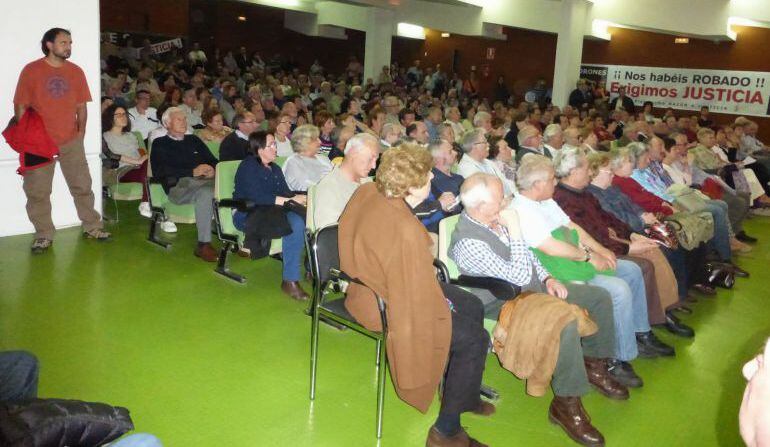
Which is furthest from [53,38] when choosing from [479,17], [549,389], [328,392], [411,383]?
[479,17]

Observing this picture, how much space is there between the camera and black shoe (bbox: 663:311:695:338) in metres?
4.04

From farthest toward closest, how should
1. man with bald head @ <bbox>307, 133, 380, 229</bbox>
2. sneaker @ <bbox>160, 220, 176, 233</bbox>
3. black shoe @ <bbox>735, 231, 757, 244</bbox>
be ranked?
black shoe @ <bbox>735, 231, 757, 244</bbox> < sneaker @ <bbox>160, 220, 176, 233</bbox> < man with bald head @ <bbox>307, 133, 380, 229</bbox>

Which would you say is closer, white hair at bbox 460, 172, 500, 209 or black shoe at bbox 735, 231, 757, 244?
white hair at bbox 460, 172, 500, 209

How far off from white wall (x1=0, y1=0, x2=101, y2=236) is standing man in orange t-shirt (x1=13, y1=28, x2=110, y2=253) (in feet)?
0.82

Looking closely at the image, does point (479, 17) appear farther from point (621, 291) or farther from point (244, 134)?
point (621, 291)

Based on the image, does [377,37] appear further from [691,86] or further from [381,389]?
[381,389]

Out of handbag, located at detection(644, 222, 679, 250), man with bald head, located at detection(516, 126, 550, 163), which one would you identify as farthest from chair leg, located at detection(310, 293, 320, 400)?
man with bald head, located at detection(516, 126, 550, 163)

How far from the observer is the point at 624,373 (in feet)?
11.0

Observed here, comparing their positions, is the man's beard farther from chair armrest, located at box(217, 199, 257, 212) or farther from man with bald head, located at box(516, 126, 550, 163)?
man with bald head, located at box(516, 126, 550, 163)

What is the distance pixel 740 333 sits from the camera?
4164 millimetres

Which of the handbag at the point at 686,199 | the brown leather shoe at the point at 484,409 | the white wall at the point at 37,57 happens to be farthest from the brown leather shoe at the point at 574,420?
the white wall at the point at 37,57

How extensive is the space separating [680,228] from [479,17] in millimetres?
10335

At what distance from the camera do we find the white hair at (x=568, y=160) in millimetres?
3828

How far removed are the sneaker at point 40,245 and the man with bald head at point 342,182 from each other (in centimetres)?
220
